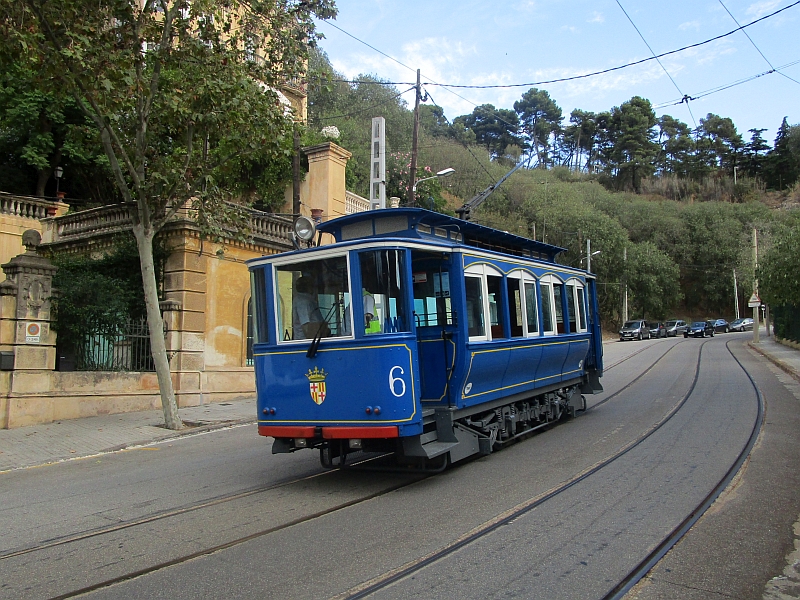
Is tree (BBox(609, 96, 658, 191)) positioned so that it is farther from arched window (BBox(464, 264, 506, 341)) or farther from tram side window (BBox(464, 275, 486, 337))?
tram side window (BBox(464, 275, 486, 337))

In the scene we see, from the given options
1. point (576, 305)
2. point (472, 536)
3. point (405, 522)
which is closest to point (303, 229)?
point (576, 305)

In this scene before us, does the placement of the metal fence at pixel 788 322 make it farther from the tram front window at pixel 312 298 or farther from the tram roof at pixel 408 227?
the tram front window at pixel 312 298

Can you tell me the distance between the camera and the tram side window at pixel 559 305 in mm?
11727

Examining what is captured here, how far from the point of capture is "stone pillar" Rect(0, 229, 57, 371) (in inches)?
523

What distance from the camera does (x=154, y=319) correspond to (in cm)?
1309

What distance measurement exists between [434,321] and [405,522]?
113 inches

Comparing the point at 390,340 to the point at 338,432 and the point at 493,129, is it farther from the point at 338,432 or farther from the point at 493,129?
the point at 493,129

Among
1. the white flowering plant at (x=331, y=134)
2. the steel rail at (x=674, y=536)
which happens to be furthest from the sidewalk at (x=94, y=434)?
the white flowering plant at (x=331, y=134)

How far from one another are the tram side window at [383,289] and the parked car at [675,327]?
5562 cm

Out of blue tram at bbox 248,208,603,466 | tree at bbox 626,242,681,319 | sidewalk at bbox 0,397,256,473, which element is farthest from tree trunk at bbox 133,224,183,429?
tree at bbox 626,242,681,319

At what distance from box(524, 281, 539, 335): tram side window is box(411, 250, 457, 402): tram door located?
8.04 ft

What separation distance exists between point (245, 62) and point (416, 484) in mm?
9808

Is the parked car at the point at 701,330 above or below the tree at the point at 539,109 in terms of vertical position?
below

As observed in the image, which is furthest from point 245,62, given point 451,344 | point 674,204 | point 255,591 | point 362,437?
point 674,204
